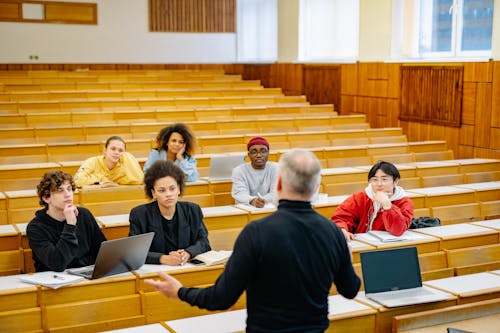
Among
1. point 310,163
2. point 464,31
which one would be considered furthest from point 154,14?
point 310,163

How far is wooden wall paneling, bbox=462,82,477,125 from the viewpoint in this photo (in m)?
5.57

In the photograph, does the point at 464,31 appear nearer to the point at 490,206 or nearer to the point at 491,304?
the point at 490,206

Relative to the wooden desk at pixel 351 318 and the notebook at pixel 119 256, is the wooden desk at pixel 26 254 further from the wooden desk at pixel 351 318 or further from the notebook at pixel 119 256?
the wooden desk at pixel 351 318

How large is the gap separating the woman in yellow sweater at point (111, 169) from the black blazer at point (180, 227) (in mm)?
1173

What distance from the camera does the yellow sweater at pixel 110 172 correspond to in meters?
3.86

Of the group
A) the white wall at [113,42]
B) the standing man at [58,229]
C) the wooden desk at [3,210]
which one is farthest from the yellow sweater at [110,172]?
the white wall at [113,42]

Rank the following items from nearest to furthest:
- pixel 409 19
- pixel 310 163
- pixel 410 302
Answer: pixel 310 163 → pixel 410 302 → pixel 409 19

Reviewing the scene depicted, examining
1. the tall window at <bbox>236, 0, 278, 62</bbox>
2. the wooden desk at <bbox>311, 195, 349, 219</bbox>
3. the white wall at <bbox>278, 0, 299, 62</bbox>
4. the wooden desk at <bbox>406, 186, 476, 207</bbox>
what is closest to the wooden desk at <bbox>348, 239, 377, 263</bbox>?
the wooden desk at <bbox>311, 195, 349, 219</bbox>

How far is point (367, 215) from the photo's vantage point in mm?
3090

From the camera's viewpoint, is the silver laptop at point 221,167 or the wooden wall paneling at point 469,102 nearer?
the silver laptop at point 221,167

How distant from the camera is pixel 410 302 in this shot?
228 centimetres

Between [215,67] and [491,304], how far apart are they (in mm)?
8334

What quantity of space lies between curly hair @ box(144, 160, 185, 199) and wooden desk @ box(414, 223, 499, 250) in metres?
1.21

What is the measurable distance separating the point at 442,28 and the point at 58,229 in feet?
15.9
